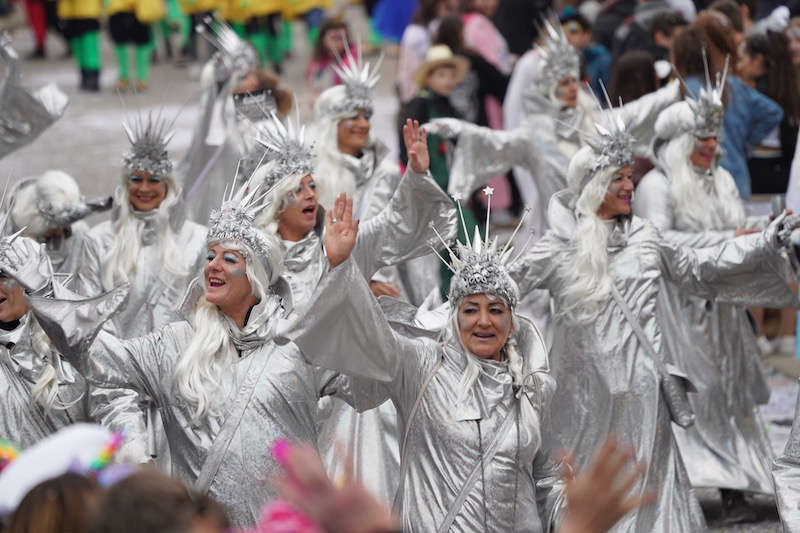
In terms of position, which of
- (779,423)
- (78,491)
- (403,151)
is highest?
(78,491)

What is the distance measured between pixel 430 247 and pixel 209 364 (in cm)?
183

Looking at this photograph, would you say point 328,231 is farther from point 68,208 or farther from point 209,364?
point 68,208

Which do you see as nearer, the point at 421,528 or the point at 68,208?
the point at 421,528

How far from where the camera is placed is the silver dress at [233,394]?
5.53m

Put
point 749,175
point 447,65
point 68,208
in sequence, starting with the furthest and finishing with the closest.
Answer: point 447,65, point 749,175, point 68,208

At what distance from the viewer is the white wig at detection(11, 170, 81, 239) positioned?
26.3 ft

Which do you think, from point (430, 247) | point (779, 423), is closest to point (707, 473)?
point (779, 423)

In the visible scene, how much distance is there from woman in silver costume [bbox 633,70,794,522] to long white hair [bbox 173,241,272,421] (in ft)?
9.52

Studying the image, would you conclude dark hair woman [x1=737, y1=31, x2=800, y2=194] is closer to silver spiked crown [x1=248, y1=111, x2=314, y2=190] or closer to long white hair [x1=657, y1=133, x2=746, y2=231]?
long white hair [x1=657, y1=133, x2=746, y2=231]

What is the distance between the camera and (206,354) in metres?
5.60

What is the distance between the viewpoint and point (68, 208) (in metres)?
8.03

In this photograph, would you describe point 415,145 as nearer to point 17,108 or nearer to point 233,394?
point 233,394

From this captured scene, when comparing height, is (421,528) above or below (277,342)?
below

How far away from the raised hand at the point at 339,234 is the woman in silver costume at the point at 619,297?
6.55ft
